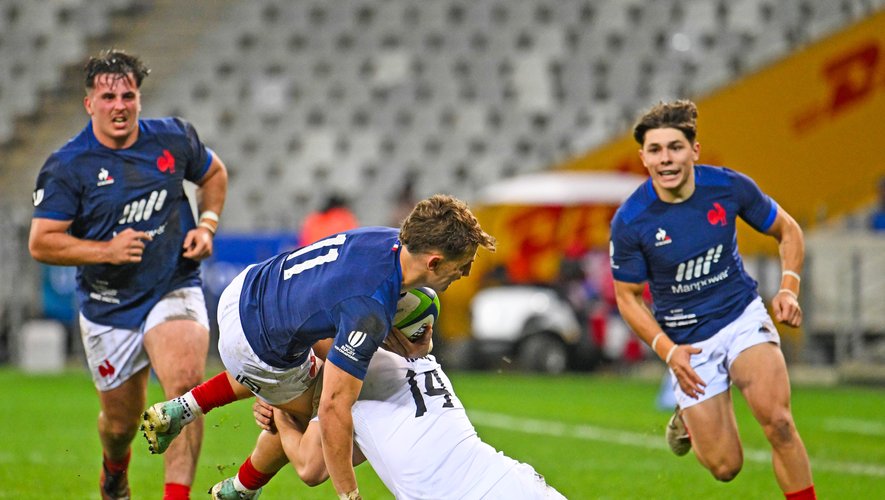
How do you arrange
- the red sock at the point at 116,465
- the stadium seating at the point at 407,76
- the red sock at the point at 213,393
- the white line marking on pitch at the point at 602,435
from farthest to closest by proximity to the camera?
1. the stadium seating at the point at 407,76
2. the white line marking on pitch at the point at 602,435
3. the red sock at the point at 116,465
4. the red sock at the point at 213,393

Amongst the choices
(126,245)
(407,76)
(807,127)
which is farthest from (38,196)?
(807,127)

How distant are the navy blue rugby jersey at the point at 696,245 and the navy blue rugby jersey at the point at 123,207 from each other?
7.27 feet

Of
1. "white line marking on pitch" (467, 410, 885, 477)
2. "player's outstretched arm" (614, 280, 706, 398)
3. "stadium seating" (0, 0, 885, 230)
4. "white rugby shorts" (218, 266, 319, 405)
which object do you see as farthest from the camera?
"stadium seating" (0, 0, 885, 230)

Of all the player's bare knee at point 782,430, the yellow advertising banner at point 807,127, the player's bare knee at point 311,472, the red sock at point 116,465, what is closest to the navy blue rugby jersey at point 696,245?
the player's bare knee at point 782,430

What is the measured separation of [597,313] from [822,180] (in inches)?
199

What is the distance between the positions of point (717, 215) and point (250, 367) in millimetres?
2454

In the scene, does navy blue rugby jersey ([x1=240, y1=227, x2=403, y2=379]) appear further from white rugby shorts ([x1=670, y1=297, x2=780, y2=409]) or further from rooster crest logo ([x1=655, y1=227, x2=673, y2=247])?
white rugby shorts ([x1=670, y1=297, x2=780, y2=409])

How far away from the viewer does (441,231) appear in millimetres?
5180

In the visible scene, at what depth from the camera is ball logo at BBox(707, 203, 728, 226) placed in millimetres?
6711

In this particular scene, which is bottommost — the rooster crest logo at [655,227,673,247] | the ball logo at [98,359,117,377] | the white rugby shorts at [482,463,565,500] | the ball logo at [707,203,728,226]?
the white rugby shorts at [482,463,565,500]

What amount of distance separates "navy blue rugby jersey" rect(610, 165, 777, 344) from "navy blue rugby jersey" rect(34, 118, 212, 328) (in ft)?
7.27

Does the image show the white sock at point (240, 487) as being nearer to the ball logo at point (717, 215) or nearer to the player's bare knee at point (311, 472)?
the player's bare knee at point (311, 472)

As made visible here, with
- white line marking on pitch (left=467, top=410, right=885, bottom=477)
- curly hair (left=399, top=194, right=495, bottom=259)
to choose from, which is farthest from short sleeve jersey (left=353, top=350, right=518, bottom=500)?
white line marking on pitch (left=467, top=410, right=885, bottom=477)

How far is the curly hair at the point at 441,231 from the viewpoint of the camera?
204 inches
